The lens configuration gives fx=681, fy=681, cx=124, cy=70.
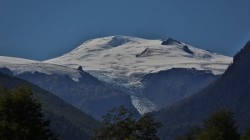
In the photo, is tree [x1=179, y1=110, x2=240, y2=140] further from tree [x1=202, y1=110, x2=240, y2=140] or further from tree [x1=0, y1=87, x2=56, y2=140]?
tree [x1=0, y1=87, x2=56, y2=140]

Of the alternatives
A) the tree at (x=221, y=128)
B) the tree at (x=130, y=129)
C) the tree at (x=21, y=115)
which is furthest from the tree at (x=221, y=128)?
the tree at (x=21, y=115)

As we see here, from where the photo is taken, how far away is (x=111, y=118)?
8406 centimetres

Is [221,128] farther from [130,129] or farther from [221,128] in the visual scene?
[130,129]

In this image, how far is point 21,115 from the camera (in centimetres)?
7006

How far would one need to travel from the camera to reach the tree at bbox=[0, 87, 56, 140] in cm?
6812

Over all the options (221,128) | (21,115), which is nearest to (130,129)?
(21,115)

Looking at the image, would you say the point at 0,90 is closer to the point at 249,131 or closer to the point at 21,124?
the point at 21,124

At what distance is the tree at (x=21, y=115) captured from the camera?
2682 inches

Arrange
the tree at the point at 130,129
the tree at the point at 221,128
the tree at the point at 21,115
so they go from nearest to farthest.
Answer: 1. the tree at the point at 21,115
2. the tree at the point at 130,129
3. the tree at the point at 221,128

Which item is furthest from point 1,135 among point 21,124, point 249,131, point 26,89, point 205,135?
point 249,131

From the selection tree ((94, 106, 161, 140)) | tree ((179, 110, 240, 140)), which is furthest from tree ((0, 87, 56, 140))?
tree ((179, 110, 240, 140))

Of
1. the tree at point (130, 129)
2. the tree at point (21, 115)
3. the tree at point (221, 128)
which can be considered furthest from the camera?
the tree at point (221, 128)

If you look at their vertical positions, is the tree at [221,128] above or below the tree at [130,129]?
below

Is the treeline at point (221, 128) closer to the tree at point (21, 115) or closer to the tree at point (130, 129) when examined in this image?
the tree at point (130, 129)
